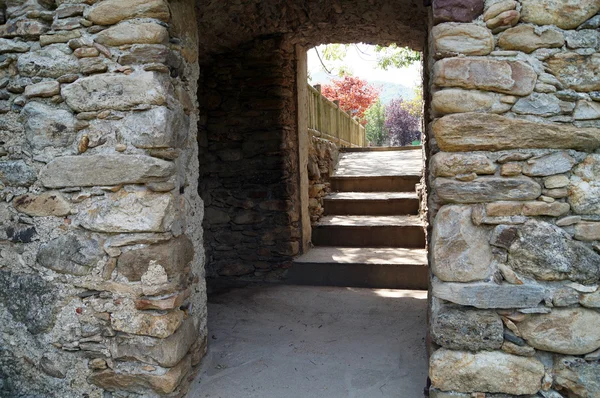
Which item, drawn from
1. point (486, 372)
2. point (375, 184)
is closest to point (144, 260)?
point (486, 372)

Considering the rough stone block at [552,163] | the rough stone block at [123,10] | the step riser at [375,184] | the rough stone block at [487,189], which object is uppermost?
the rough stone block at [123,10]

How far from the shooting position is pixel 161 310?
6.96ft

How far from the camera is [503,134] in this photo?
1.87m

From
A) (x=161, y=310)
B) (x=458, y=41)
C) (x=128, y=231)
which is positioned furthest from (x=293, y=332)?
(x=458, y=41)

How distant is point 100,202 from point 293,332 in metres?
1.66

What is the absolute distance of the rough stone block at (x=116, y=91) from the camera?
2.08 metres

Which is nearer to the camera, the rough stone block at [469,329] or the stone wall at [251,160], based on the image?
the rough stone block at [469,329]

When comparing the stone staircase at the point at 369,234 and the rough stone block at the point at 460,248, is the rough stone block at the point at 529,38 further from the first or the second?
the stone staircase at the point at 369,234

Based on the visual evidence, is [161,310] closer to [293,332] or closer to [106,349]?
[106,349]

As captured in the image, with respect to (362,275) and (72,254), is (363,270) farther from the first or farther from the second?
(72,254)

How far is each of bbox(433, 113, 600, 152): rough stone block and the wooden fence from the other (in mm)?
3900

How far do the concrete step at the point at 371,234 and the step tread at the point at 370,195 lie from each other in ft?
2.05

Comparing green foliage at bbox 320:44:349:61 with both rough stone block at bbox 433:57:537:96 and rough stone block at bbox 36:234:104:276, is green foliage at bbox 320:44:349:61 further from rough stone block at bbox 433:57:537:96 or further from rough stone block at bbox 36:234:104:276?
rough stone block at bbox 36:234:104:276

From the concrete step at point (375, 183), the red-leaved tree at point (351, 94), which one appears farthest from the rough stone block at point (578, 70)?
the red-leaved tree at point (351, 94)
